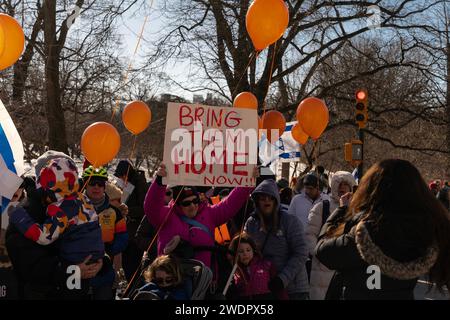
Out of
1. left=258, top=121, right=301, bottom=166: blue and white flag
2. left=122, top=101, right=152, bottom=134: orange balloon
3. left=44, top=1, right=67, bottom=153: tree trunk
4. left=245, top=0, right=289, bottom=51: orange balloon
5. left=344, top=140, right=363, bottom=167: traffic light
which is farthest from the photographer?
left=344, top=140, right=363, bottom=167: traffic light

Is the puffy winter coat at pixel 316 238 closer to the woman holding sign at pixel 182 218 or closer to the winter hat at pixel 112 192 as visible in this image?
the woman holding sign at pixel 182 218

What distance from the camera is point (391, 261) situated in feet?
9.25

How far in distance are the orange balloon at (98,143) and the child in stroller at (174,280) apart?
3421mm

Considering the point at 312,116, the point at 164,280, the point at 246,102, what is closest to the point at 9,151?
the point at 164,280

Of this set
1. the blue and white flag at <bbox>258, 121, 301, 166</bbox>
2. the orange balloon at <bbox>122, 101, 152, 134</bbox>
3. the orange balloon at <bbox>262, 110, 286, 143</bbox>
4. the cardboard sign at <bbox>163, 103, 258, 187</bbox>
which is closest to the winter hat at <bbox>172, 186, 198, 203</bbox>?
the cardboard sign at <bbox>163, 103, 258, 187</bbox>

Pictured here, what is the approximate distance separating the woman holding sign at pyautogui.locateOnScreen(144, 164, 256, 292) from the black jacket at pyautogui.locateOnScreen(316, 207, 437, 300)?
134 cm

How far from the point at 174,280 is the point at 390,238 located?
152cm

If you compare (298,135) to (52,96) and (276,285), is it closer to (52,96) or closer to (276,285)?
(52,96)

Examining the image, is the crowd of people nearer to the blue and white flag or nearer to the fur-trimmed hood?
the fur-trimmed hood

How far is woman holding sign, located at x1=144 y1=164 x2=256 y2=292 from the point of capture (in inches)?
168

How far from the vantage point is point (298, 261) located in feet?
14.9

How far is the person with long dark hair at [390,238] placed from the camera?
2.81 m

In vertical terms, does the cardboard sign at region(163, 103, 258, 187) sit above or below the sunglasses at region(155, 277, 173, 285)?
above

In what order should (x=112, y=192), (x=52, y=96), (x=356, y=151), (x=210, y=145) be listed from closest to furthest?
(x=210, y=145), (x=112, y=192), (x=52, y=96), (x=356, y=151)
